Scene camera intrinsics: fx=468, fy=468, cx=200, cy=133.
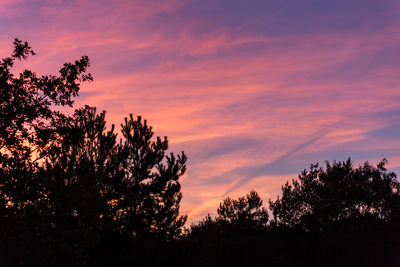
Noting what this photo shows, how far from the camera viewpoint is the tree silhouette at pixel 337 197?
51.9 metres

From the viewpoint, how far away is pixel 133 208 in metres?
34.9

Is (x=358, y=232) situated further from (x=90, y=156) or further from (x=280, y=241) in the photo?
(x=90, y=156)

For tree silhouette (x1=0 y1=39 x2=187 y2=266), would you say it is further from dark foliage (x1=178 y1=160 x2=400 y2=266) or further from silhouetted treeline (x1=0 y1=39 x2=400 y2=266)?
dark foliage (x1=178 y1=160 x2=400 y2=266)

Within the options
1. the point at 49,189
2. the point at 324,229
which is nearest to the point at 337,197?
the point at 324,229

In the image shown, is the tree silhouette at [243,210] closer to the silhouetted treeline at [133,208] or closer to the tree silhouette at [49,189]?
the silhouetted treeline at [133,208]

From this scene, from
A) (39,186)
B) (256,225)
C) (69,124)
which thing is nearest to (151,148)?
(69,124)

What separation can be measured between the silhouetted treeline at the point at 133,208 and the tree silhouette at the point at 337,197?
0.12m

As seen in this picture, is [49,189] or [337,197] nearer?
[49,189]

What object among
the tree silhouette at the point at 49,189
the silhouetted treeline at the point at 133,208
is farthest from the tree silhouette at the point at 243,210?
the tree silhouette at the point at 49,189

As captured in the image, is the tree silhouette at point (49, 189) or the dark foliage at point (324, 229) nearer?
the tree silhouette at point (49, 189)

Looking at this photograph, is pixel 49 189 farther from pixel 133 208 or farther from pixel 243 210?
pixel 243 210

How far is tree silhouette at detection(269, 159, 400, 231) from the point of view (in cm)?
5194

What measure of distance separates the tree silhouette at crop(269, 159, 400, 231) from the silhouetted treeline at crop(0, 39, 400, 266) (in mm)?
120

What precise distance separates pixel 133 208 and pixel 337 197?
26905 millimetres
